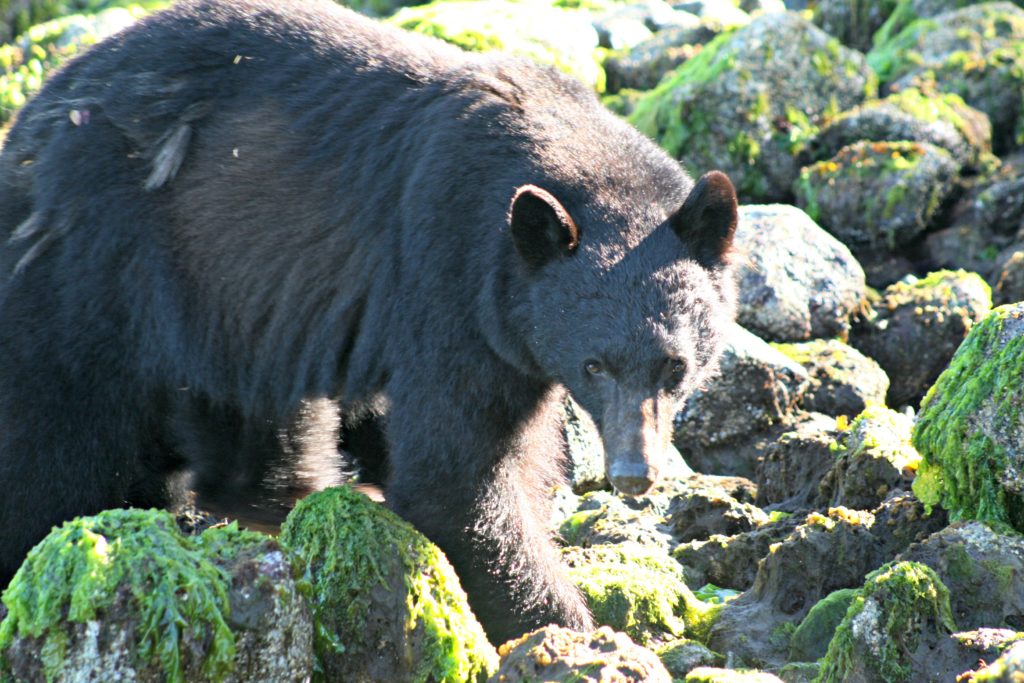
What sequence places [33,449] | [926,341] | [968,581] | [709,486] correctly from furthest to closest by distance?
1. [926,341]
2. [709,486]
3. [33,449]
4. [968,581]

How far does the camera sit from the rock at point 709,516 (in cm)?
602

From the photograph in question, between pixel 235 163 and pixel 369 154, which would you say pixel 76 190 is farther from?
pixel 369 154

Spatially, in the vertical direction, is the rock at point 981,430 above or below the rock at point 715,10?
above

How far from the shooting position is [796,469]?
6293mm

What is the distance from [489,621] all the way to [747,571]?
1.50 m

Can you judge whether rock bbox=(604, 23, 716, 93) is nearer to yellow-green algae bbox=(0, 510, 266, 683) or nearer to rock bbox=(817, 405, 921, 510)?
rock bbox=(817, 405, 921, 510)

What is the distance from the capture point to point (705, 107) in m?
→ 11.0

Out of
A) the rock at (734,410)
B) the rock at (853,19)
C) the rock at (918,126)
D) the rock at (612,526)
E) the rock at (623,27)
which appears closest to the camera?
the rock at (612,526)

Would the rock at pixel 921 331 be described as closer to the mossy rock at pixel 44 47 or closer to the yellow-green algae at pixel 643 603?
the yellow-green algae at pixel 643 603

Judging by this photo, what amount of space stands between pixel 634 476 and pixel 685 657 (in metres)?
0.81

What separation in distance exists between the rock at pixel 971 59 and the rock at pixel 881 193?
1.14 meters

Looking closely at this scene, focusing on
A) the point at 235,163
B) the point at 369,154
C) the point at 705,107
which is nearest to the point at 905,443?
the point at 369,154

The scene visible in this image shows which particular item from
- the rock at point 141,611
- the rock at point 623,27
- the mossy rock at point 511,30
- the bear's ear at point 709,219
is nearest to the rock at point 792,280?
the mossy rock at point 511,30

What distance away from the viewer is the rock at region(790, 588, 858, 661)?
4492mm
